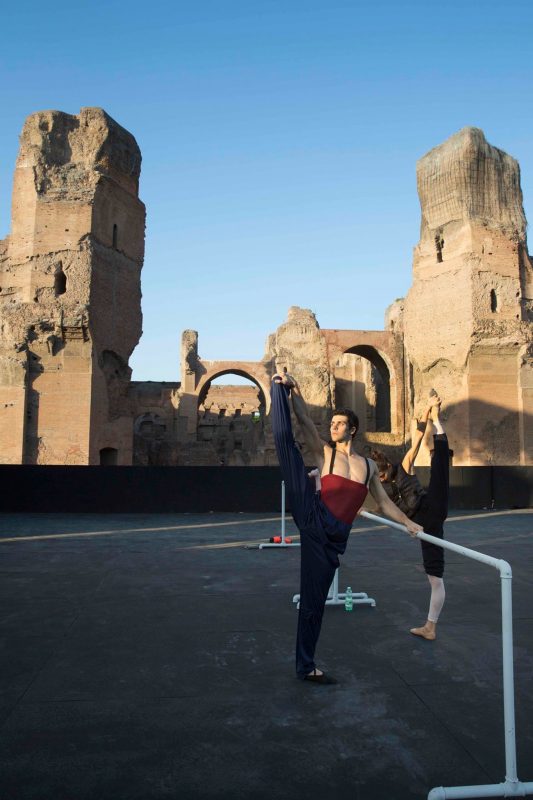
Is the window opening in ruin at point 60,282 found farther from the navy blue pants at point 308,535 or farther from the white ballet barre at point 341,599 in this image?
the navy blue pants at point 308,535

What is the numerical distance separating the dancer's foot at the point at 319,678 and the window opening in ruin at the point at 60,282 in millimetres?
16039

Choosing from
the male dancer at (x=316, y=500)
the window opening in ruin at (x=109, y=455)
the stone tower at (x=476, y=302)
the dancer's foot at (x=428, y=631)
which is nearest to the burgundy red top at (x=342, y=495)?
the male dancer at (x=316, y=500)

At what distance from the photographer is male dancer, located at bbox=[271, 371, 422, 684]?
10.2 feet

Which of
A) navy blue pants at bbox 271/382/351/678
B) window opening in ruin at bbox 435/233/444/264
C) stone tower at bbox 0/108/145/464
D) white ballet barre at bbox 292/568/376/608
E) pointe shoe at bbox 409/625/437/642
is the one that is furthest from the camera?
window opening in ruin at bbox 435/233/444/264

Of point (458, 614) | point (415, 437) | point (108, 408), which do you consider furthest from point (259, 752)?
point (108, 408)

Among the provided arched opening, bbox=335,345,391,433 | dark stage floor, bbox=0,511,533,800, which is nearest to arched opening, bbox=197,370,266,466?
arched opening, bbox=335,345,391,433

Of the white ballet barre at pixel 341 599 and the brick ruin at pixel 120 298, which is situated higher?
the brick ruin at pixel 120 298

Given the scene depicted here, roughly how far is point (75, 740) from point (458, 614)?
3165 mm

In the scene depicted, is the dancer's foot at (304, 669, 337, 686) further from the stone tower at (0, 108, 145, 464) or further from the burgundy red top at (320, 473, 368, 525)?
the stone tower at (0, 108, 145, 464)

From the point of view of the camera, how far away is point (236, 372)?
33125mm

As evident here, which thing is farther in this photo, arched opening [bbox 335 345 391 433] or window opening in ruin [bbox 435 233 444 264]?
arched opening [bbox 335 345 391 433]

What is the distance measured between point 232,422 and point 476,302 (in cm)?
1978

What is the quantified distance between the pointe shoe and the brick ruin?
13.9 meters

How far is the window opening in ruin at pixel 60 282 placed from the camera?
1720 cm
